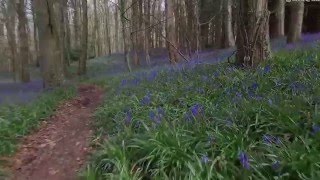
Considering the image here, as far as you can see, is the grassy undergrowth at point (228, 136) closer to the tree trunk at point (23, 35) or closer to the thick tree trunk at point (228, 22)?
the thick tree trunk at point (228, 22)

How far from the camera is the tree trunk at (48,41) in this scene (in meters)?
11.7

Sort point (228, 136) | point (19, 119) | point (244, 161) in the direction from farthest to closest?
point (19, 119), point (228, 136), point (244, 161)

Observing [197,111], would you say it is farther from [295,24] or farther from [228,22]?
[228,22]

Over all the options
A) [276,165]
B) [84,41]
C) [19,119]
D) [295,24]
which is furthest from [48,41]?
[84,41]

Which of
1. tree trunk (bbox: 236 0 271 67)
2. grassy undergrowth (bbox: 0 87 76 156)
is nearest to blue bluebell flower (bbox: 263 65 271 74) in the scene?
tree trunk (bbox: 236 0 271 67)

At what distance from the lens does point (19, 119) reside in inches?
268

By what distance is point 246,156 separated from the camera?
323 cm

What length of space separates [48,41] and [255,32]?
7475mm

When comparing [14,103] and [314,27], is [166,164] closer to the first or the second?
[14,103]

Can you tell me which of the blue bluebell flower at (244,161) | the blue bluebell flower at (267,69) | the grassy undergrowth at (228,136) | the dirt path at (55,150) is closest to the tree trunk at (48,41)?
the dirt path at (55,150)

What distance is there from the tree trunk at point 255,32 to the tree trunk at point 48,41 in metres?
7.11

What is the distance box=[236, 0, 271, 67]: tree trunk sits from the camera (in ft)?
24.9

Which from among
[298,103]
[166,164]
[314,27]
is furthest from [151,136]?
[314,27]

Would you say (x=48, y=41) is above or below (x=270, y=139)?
above
